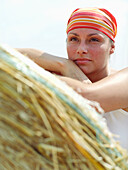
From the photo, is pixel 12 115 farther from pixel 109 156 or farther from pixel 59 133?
pixel 109 156

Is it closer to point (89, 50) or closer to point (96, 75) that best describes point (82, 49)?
point (89, 50)

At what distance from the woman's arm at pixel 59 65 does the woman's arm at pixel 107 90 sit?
271 millimetres

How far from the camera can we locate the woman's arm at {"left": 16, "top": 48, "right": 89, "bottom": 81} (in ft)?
5.07

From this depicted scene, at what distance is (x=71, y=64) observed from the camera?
1.60 metres

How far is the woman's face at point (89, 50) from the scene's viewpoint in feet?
5.44

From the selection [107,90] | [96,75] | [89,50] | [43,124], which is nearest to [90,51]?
[89,50]

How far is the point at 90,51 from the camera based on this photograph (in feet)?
5.48

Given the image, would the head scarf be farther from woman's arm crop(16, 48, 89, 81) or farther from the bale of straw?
the bale of straw

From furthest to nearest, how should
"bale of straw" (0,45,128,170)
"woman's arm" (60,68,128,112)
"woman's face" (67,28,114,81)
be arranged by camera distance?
"woman's face" (67,28,114,81) < "woman's arm" (60,68,128,112) < "bale of straw" (0,45,128,170)

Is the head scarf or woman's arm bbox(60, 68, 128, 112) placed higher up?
the head scarf

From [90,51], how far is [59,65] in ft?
0.74

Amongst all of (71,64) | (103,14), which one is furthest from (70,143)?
(103,14)

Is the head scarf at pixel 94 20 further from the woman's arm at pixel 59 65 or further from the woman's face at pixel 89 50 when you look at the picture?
the woman's arm at pixel 59 65

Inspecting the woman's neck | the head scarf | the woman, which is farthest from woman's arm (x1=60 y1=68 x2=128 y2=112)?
the head scarf
